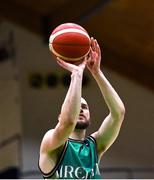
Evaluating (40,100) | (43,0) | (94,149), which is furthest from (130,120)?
(94,149)

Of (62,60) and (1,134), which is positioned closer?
(62,60)

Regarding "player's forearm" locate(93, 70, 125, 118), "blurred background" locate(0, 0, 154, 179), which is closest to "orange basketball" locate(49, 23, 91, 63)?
"player's forearm" locate(93, 70, 125, 118)

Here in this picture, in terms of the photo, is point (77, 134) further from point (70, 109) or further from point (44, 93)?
point (44, 93)

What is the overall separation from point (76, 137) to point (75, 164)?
183mm

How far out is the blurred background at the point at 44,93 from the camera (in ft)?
29.5

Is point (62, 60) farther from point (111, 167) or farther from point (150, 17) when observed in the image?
point (111, 167)

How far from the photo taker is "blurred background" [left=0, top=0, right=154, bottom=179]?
8977 millimetres

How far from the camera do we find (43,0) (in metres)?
8.74

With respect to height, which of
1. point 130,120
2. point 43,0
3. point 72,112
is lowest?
point 130,120

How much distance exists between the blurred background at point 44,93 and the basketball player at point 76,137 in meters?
5.55

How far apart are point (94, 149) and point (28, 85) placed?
6307mm

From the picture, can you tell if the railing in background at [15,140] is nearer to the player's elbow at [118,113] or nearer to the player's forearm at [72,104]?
the player's elbow at [118,113]

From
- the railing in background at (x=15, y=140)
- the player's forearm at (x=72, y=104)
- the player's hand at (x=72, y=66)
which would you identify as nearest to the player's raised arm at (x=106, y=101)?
the player's hand at (x=72, y=66)

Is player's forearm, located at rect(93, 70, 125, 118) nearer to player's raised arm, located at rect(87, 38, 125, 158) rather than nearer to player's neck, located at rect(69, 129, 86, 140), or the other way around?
player's raised arm, located at rect(87, 38, 125, 158)
